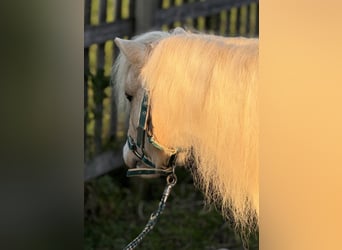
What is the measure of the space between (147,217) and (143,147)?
1708 mm

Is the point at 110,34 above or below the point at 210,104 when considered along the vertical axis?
above

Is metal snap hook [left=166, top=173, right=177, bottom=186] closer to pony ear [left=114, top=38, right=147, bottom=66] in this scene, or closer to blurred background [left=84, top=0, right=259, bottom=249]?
pony ear [left=114, top=38, right=147, bottom=66]

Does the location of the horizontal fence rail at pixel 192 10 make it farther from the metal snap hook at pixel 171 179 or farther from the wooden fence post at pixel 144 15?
the metal snap hook at pixel 171 179

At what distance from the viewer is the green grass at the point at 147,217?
3.53m

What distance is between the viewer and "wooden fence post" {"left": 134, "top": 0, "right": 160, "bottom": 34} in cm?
387

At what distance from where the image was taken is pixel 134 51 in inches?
81.9

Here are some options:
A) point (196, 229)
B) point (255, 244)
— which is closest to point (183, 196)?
point (196, 229)

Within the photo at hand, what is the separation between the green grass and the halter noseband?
1233 mm

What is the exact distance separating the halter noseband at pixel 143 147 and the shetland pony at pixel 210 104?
22 mm

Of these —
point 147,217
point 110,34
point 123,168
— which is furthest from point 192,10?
point 147,217

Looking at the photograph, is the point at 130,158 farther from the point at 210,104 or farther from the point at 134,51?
the point at 210,104

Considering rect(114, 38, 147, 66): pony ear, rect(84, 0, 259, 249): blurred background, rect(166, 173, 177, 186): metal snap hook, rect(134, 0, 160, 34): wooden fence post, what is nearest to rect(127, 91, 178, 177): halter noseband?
rect(166, 173, 177, 186): metal snap hook

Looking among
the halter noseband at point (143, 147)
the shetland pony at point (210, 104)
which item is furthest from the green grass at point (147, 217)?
the shetland pony at point (210, 104)

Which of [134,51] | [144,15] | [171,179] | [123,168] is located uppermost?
[144,15]
